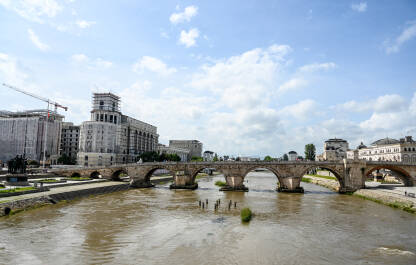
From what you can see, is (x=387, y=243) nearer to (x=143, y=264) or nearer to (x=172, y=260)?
(x=172, y=260)

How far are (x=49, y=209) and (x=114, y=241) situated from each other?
16365 mm

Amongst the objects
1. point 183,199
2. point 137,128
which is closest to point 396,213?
point 183,199

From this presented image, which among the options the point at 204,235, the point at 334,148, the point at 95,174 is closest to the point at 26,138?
the point at 95,174

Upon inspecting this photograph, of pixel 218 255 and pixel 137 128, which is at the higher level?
pixel 137 128

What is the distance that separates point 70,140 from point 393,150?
125652mm

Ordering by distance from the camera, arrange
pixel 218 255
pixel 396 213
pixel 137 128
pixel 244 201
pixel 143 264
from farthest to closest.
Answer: pixel 137 128
pixel 244 201
pixel 396 213
pixel 218 255
pixel 143 264

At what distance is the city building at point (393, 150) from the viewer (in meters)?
80.5

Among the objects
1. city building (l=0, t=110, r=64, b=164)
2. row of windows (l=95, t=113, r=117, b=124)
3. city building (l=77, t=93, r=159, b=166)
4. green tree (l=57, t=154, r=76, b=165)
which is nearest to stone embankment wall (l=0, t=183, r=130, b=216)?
city building (l=77, t=93, r=159, b=166)

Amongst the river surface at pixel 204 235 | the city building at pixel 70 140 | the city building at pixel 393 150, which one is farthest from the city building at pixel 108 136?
the city building at pixel 393 150

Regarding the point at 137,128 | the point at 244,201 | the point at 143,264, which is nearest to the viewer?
the point at 143,264

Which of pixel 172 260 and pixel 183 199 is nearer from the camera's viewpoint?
pixel 172 260

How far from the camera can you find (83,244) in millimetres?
21594

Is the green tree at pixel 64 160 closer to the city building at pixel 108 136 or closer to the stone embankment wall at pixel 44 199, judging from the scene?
the city building at pixel 108 136

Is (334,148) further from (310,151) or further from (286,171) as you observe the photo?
(286,171)
